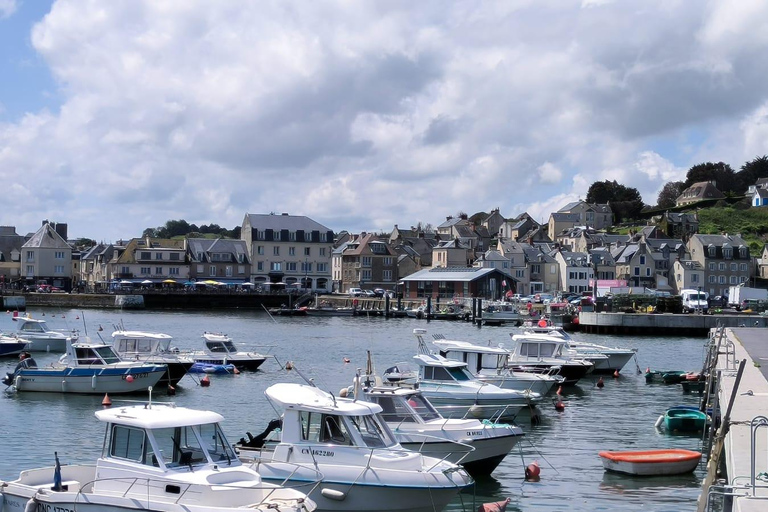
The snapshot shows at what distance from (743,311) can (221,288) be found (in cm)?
6700

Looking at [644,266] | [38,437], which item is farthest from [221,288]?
[38,437]

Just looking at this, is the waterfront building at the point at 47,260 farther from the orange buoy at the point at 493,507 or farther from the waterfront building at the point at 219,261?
the orange buoy at the point at 493,507

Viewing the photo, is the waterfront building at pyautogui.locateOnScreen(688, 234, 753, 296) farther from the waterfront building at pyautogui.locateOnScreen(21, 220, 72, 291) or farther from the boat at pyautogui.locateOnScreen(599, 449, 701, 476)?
the boat at pyautogui.locateOnScreen(599, 449, 701, 476)

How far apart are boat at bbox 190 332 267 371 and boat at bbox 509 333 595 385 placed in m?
14.3

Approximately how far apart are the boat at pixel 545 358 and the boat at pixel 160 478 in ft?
99.1

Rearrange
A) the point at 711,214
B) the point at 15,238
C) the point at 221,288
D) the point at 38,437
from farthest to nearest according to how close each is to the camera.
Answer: the point at 711,214 < the point at 15,238 < the point at 221,288 < the point at 38,437

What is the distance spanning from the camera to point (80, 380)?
42.2 meters

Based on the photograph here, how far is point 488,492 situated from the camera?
25.5m

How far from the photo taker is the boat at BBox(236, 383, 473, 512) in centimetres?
2061

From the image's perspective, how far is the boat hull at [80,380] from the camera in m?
42.2

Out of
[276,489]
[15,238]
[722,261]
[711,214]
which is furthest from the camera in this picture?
[711,214]

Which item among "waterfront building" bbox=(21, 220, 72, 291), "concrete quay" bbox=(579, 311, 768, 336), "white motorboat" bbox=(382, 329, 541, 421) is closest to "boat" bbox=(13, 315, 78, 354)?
"white motorboat" bbox=(382, 329, 541, 421)

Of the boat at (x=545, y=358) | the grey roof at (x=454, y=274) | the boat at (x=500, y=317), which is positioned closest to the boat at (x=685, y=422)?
the boat at (x=545, y=358)

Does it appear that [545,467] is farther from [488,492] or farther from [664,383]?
[664,383]
